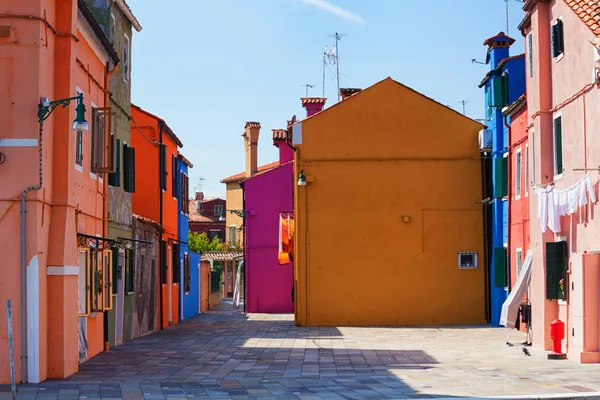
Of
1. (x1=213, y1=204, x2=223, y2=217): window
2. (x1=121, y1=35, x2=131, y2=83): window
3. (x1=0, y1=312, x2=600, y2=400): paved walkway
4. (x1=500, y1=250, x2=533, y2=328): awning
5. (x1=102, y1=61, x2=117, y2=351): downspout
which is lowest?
(x1=0, y1=312, x2=600, y2=400): paved walkway

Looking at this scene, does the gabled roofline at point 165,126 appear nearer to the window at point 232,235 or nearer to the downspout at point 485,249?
the downspout at point 485,249

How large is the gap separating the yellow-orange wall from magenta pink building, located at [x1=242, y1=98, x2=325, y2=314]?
844 cm

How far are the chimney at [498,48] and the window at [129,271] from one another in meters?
12.1

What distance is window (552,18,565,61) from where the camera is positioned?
59.6 feet

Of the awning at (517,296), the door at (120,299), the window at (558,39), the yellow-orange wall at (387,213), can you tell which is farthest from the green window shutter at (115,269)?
the window at (558,39)

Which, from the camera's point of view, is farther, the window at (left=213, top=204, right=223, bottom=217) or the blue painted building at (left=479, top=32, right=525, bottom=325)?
the window at (left=213, top=204, right=223, bottom=217)

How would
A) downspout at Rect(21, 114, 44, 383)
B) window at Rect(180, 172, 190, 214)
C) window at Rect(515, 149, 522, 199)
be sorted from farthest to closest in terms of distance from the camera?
1. window at Rect(180, 172, 190, 214)
2. window at Rect(515, 149, 522, 199)
3. downspout at Rect(21, 114, 44, 383)

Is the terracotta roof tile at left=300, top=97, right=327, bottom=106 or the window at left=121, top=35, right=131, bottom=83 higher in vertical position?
the terracotta roof tile at left=300, top=97, right=327, bottom=106

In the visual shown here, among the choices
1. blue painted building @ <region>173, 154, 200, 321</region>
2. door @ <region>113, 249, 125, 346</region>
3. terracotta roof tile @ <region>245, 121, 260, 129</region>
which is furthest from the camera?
terracotta roof tile @ <region>245, 121, 260, 129</region>

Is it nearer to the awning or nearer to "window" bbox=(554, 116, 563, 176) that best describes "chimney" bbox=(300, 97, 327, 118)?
the awning

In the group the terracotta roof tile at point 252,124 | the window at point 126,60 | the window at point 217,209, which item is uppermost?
the terracotta roof tile at point 252,124

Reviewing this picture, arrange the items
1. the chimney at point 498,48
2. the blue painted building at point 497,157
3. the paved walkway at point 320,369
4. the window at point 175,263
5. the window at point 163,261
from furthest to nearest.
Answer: the window at point 175,263, the window at point 163,261, the chimney at point 498,48, the blue painted building at point 497,157, the paved walkway at point 320,369

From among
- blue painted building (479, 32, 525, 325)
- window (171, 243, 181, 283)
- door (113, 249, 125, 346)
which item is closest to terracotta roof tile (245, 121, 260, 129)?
window (171, 243, 181, 283)

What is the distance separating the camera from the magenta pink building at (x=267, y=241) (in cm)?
3697
